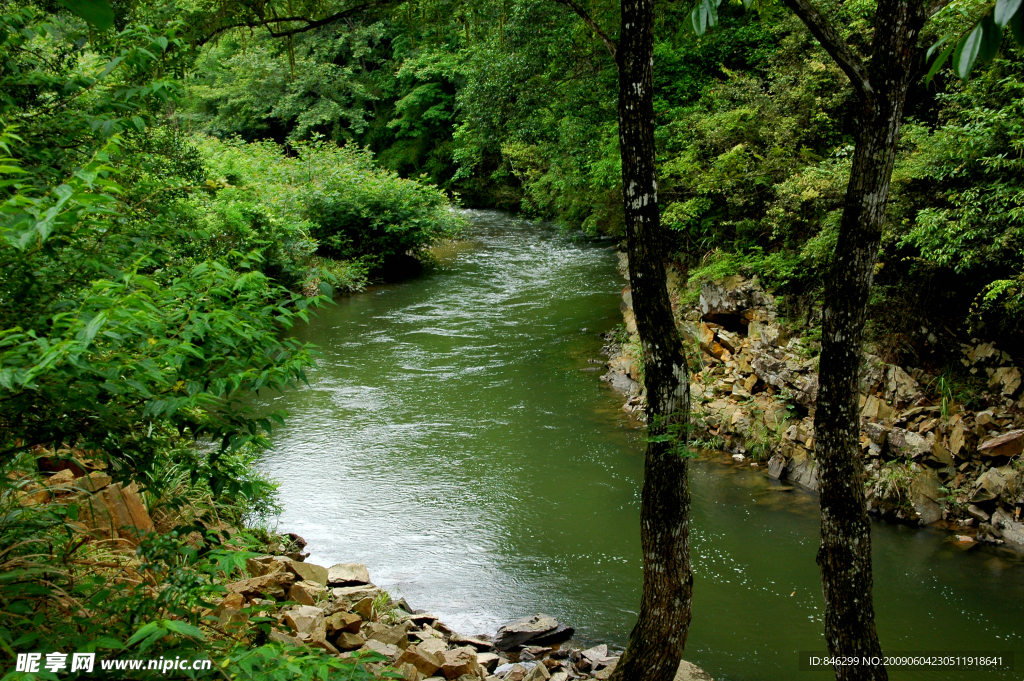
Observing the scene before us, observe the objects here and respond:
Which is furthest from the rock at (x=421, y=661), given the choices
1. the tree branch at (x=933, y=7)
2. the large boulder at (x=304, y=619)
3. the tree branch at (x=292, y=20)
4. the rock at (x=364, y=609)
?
the tree branch at (x=933, y=7)

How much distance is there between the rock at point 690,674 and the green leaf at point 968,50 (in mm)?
4544

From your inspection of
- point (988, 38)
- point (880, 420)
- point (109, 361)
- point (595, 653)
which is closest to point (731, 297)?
point (880, 420)

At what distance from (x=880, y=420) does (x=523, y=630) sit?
495cm

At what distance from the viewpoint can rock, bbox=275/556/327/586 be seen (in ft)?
18.5

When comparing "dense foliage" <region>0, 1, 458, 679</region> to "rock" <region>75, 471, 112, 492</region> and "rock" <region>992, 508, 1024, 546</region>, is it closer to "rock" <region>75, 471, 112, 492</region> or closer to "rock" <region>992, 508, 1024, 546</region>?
"rock" <region>75, 471, 112, 492</region>

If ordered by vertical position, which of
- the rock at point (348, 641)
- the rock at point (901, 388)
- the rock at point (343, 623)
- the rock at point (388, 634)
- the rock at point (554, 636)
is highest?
the rock at point (901, 388)

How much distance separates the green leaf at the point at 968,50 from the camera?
112 cm

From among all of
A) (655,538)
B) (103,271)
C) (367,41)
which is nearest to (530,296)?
(655,538)

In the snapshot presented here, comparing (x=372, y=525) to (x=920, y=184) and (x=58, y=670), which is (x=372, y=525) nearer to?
(x=58, y=670)

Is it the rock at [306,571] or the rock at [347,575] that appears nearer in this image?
the rock at [306,571]

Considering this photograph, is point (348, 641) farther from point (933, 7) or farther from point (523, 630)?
point (933, 7)

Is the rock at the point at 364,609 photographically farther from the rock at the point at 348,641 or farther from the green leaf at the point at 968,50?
the green leaf at the point at 968,50

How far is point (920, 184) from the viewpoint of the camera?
7.98 meters

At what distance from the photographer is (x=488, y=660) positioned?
16.7ft
